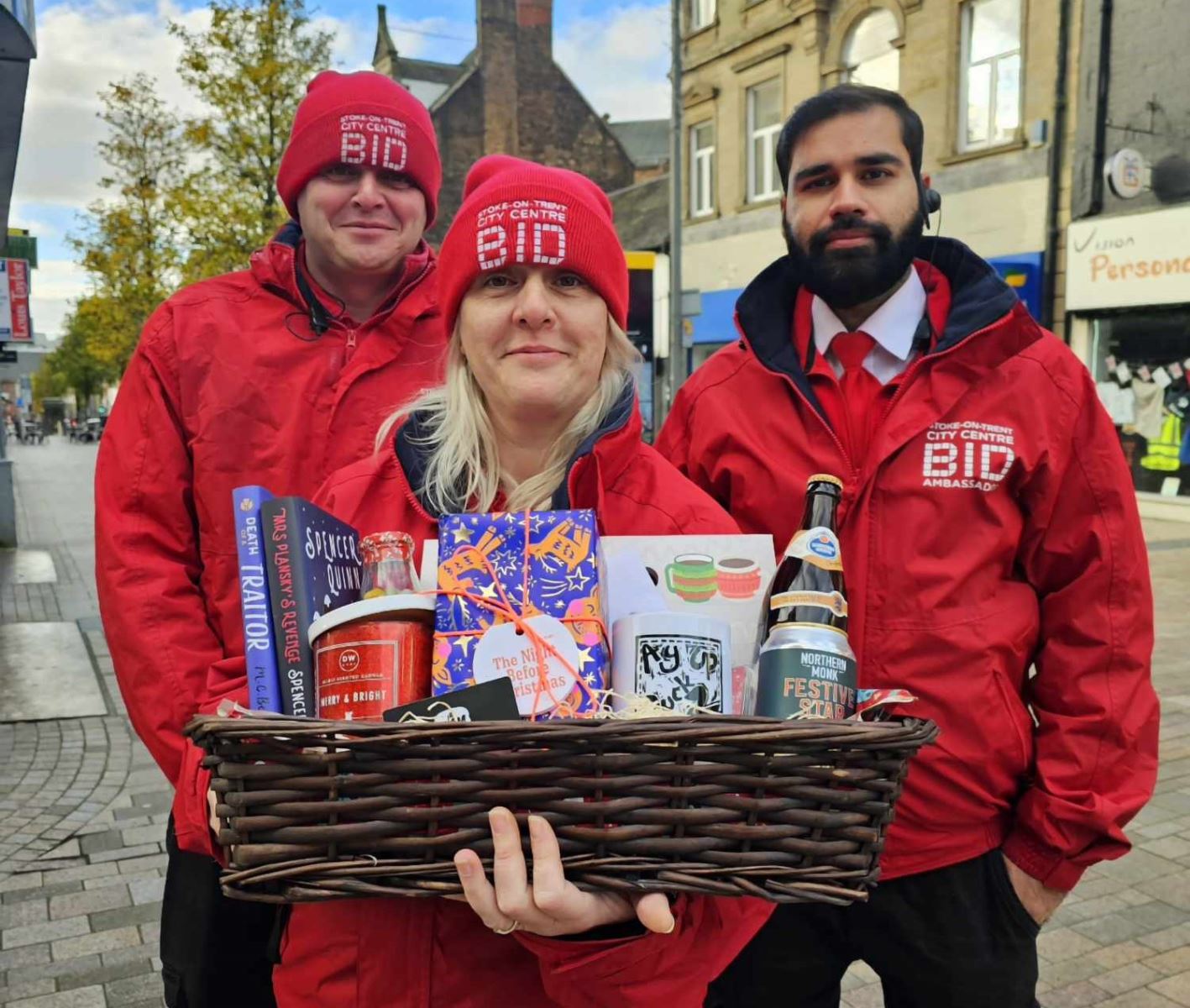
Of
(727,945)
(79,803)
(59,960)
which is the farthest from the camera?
(79,803)

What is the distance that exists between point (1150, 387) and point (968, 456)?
1300 centimetres

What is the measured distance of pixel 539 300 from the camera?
159cm

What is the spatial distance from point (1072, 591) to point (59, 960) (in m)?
3.34

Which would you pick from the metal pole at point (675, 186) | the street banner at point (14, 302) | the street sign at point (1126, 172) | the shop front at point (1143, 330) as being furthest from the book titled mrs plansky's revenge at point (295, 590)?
the street sign at point (1126, 172)

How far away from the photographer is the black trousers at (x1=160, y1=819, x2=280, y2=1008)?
81.9 inches

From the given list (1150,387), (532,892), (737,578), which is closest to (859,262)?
(737,578)

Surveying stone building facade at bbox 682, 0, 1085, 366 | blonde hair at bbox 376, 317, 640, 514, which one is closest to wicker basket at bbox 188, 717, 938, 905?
blonde hair at bbox 376, 317, 640, 514

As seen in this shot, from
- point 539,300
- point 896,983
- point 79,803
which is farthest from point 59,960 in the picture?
point 539,300

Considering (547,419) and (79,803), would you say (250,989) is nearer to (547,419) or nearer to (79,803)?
(547,419)

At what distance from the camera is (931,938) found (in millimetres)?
1971

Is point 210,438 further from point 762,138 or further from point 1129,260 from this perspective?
point 762,138

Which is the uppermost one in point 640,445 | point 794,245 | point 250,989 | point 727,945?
point 794,245

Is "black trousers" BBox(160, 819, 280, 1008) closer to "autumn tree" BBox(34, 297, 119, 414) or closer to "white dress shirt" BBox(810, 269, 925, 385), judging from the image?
"white dress shirt" BBox(810, 269, 925, 385)

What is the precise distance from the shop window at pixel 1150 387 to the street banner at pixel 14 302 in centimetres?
1401
